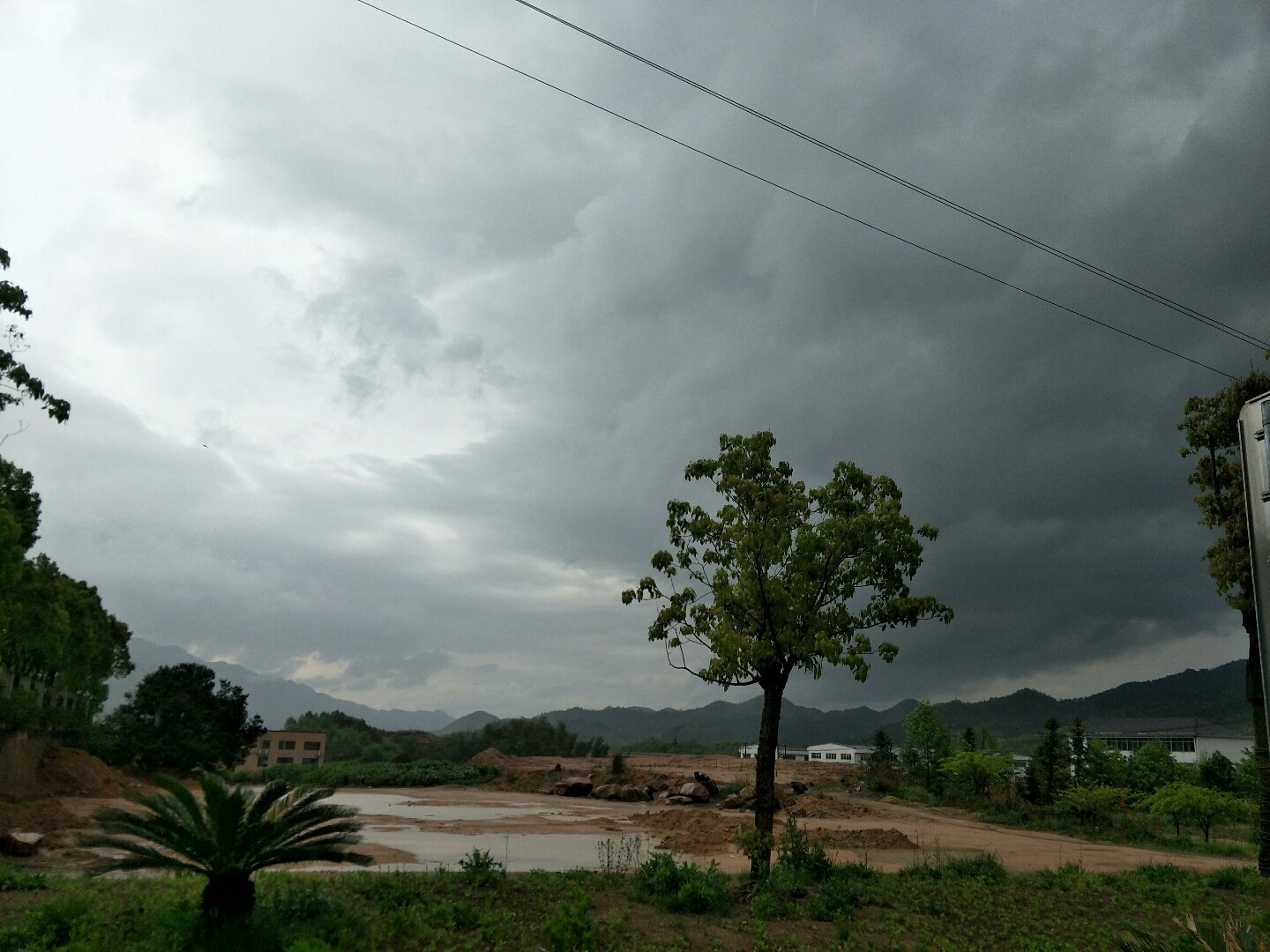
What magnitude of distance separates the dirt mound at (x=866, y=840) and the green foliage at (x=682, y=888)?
1185 centimetres

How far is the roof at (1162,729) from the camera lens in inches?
4289

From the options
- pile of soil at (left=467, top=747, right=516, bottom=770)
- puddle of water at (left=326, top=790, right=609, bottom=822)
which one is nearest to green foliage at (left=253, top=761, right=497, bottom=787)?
pile of soil at (left=467, top=747, right=516, bottom=770)

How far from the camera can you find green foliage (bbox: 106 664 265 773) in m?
42.2

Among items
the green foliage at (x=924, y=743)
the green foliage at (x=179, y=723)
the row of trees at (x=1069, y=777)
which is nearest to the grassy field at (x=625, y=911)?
the row of trees at (x=1069, y=777)

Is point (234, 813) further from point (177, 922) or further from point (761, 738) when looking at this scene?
point (761, 738)

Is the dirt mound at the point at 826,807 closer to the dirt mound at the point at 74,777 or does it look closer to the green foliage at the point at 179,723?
the dirt mound at the point at 74,777

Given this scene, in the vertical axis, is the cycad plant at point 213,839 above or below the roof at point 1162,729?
above

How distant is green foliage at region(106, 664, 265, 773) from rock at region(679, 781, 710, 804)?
79.3 feet

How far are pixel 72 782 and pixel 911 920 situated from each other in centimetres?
→ 3389

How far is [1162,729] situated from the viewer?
115 metres

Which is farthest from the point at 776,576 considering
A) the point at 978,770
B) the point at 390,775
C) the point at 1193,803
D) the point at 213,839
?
the point at 390,775

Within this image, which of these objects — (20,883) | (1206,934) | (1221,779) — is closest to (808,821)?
(20,883)

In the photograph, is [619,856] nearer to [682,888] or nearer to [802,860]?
[802,860]

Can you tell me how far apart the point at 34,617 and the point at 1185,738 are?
12432cm
